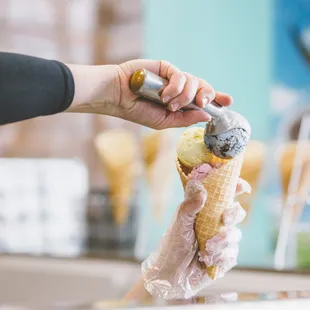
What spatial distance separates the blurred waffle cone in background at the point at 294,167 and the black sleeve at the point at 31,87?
0.93 metres

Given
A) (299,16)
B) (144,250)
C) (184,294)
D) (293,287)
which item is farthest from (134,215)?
(184,294)

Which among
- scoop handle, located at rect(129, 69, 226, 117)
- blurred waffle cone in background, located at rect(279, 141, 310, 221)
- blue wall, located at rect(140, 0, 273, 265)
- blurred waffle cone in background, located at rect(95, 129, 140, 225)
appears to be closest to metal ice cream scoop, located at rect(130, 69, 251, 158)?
scoop handle, located at rect(129, 69, 226, 117)

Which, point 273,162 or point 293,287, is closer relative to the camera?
point 293,287

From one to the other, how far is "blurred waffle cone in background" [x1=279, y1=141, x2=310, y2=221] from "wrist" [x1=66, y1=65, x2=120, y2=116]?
85cm

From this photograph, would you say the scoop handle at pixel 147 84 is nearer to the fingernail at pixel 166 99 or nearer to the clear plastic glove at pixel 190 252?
the fingernail at pixel 166 99

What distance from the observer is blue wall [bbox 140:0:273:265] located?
2010 mm

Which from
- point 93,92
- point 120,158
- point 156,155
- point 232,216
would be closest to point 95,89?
point 93,92

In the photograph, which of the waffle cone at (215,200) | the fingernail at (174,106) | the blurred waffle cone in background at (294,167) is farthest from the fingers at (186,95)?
the blurred waffle cone in background at (294,167)

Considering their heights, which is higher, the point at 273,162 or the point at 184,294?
the point at 184,294

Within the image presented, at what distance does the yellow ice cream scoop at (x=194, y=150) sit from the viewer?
0.81 metres

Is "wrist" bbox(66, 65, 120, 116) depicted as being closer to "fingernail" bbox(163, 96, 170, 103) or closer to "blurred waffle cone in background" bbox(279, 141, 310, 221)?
"fingernail" bbox(163, 96, 170, 103)

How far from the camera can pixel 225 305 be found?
683mm

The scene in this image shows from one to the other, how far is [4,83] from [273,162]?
122 cm

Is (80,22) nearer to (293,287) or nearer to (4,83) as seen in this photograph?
(293,287)
